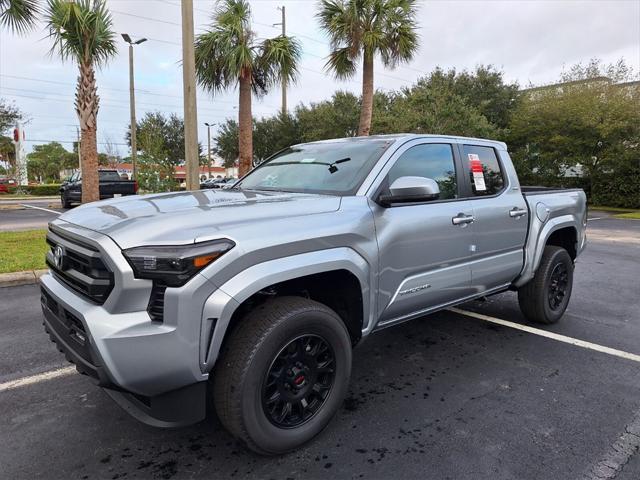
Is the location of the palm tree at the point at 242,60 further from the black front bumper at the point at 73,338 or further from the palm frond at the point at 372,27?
the black front bumper at the point at 73,338

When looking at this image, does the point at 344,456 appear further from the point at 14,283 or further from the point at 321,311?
the point at 14,283

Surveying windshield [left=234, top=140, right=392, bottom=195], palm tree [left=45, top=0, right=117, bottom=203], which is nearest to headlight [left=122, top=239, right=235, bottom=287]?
windshield [left=234, top=140, right=392, bottom=195]

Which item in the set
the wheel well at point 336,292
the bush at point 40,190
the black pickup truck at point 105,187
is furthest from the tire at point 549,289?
the bush at point 40,190

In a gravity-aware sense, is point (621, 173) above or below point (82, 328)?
above

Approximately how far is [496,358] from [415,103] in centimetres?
1894

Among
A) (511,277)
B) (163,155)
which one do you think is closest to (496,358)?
(511,277)

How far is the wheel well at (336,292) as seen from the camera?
2766 millimetres

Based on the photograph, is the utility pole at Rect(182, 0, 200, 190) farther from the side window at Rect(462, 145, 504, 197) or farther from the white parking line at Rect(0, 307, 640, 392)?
the side window at Rect(462, 145, 504, 197)

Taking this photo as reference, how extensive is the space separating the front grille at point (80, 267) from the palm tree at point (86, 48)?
9.41 m

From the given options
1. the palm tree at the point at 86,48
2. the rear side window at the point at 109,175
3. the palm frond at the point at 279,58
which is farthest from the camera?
the rear side window at the point at 109,175

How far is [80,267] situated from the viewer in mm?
2484

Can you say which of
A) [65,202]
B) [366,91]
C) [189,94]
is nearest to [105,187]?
[65,202]

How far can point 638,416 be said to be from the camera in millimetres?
3008

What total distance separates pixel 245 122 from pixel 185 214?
443 inches
